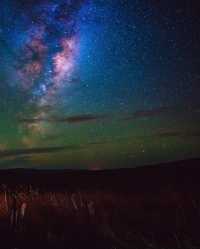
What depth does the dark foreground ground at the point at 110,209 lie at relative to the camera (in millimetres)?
2404

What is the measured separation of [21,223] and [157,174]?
46.9 inches

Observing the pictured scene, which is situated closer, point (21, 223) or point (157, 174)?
point (21, 223)

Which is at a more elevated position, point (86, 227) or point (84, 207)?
point (84, 207)

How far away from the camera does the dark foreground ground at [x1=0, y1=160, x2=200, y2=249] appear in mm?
2404

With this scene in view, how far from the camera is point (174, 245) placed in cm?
244

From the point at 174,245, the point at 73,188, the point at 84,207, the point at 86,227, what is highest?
the point at 73,188

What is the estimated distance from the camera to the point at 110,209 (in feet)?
8.00

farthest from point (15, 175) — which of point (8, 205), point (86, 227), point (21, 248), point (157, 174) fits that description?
point (157, 174)

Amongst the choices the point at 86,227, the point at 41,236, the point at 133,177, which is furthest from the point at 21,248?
the point at 133,177

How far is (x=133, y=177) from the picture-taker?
250 cm

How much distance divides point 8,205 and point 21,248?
357 millimetres

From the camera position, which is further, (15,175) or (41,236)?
(15,175)

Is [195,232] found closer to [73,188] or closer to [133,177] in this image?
[133,177]

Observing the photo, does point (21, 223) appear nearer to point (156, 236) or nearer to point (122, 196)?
point (122, 196)
